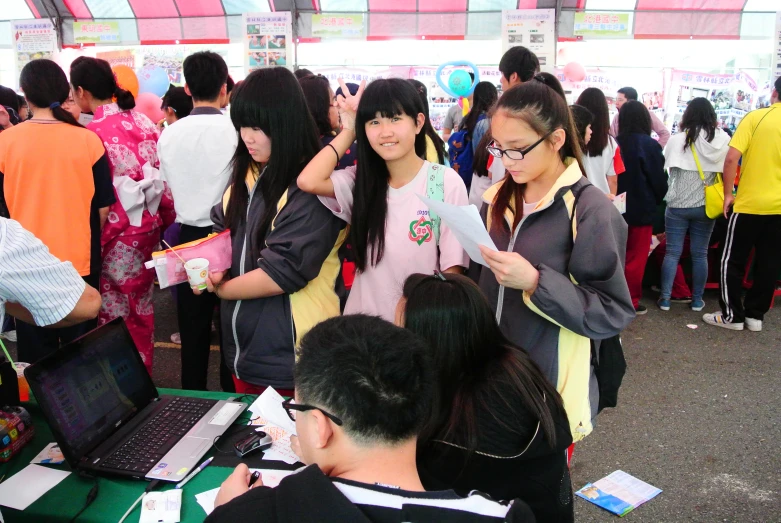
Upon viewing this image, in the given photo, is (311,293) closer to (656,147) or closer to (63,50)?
(656,147)

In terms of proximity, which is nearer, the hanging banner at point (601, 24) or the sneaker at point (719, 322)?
the sneaker at point (719, 322)

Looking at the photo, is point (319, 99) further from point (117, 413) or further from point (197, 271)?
point (117, 413)

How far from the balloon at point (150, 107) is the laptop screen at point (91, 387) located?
10.8 ft

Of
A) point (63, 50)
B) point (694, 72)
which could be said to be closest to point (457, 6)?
Answer: point (694, 72)

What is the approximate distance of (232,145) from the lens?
271 centimetres

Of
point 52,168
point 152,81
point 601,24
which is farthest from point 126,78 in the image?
point 601,24

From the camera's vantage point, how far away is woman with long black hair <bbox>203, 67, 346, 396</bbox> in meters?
1.85

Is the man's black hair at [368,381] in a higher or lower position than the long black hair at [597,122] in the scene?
lower

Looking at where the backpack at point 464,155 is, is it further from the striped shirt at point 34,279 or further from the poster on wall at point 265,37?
the poster on wall at point 265,37

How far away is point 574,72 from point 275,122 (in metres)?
5.31

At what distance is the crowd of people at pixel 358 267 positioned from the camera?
99 centimetres

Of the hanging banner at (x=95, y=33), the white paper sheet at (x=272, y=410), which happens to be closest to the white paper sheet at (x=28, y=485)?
the white paper sheet at (x=272, y=410)

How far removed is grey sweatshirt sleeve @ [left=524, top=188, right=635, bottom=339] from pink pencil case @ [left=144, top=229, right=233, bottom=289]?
3.35ft

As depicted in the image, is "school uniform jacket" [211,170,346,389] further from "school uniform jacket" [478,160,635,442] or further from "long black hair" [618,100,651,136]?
"long black hair" [618,100,651,136]
